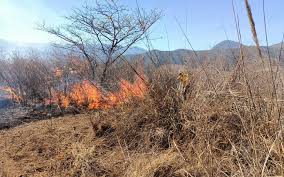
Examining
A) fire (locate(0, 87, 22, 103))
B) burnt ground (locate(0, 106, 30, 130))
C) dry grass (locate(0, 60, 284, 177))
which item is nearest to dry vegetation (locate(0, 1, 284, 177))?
dry grass (locate(0, 60, 284, 177))

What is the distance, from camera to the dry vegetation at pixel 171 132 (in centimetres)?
299

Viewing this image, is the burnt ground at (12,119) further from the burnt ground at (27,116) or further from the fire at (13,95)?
the fire at (13,95)

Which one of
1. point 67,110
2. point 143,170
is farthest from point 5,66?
point 143,170

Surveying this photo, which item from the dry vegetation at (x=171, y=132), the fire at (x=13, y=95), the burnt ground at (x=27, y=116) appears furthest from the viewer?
the fire at (x=13, y=95)

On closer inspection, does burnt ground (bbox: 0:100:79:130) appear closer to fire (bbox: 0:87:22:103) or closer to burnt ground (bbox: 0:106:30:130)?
burnt ground (bbox: 0:106:30:130)

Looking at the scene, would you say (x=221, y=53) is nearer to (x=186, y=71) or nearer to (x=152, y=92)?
(x=186, y=71)

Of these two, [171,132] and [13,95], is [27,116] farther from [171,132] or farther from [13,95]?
Result: [171,132]

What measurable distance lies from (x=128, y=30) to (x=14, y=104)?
435 centimetres

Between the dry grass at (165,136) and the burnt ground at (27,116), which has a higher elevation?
the dry grass at (165,136)

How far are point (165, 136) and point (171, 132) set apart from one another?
0.08m

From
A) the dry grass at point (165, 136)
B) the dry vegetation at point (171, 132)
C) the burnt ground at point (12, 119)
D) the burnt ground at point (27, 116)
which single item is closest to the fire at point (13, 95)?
the burnt ground at point (27, 116)

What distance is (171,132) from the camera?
13.8ft

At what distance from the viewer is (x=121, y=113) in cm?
500

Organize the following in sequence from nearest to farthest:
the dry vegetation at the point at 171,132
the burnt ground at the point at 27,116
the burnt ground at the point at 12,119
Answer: the dry vegetation at the point at 171,132
the burnt ground at the point at 12,119
the burnt ground at the point at 27,116
